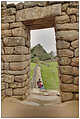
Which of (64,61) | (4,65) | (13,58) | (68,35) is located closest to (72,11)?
(68,35)

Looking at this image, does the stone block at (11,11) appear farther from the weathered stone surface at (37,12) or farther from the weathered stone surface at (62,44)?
the weathered stone surface at (62,44)

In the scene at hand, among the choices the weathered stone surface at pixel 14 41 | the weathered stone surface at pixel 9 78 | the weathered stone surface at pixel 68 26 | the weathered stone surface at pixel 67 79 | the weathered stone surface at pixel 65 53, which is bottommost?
the weathered stone surface at pixel 9 78

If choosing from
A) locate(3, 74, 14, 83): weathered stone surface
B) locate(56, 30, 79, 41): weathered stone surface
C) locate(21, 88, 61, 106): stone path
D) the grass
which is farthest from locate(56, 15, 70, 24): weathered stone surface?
the grass

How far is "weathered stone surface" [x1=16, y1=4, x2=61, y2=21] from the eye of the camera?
2.12m

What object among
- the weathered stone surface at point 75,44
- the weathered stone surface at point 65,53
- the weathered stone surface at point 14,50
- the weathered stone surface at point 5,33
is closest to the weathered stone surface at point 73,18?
the weathered stone surface at point 75,44

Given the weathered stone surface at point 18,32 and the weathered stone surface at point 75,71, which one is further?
the weathered stone surface at point 18,32

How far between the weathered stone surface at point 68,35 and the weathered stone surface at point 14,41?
0.92m

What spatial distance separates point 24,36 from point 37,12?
2.18 feet

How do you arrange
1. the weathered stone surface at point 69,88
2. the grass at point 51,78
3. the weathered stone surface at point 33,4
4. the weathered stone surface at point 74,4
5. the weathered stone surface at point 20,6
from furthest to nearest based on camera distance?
the grass at point 51,78 < the weathered stone surface at point 20,6 < the weathered stone surface at point 33,4 < the weathered stone surface at point 74,4 < the weathered stone surface at point 69,88

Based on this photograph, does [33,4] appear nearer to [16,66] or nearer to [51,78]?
[16,66]

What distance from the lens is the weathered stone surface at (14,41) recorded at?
91.7 inches

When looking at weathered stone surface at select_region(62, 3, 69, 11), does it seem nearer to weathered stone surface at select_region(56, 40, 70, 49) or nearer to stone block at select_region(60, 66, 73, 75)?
weathered stone surface at select_region(56, 40, 70, 49)

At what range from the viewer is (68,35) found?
2.07 metres

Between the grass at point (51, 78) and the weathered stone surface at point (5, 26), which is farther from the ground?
the weathered stone surface at point (5, 26)
